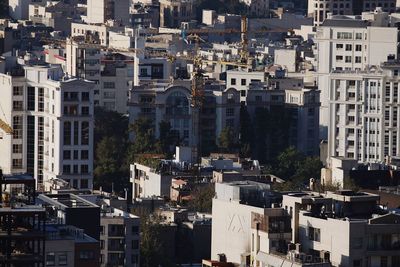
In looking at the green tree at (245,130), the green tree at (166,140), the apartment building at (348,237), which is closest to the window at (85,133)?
the green tree at (166,140)

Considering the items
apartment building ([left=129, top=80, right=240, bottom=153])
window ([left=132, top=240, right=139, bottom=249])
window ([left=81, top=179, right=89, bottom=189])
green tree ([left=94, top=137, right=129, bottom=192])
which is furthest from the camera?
apartment building ([left=129, top=80, right=240, bottom=153])

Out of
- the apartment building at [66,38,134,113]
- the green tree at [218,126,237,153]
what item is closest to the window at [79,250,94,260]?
the green tree at [218,126,237,153]

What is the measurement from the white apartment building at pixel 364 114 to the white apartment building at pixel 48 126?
1617cm

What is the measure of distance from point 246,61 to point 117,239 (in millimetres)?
69032

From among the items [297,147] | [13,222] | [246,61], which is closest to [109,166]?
[297,147]

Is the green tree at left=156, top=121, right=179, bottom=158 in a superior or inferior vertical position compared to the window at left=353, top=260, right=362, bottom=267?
inferior

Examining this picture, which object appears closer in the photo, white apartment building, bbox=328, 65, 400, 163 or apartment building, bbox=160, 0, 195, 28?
white apartment building, bbox=328, 65, 400, 163

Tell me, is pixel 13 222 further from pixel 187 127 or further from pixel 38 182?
pixel 187 127

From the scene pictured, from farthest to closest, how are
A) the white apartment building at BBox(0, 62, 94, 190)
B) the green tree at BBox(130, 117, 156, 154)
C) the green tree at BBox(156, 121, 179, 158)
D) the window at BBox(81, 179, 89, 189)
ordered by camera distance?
the green tree at BBox(156, 121, 179, 158)
the green tree at BBox(130, 117, 156, 154)
the white apartment building at BBox(0, 62, 94, 190)
the window at BBox(81, 179, 89, 189)

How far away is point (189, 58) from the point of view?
152 meters

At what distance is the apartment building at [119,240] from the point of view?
8006 cm

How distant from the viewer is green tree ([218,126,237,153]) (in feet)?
387

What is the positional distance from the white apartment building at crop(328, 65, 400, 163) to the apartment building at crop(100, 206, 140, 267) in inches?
1472

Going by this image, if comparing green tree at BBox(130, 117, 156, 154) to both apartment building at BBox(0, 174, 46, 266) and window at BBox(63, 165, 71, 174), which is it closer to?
window at BBox(63, 165, 71, 174)
